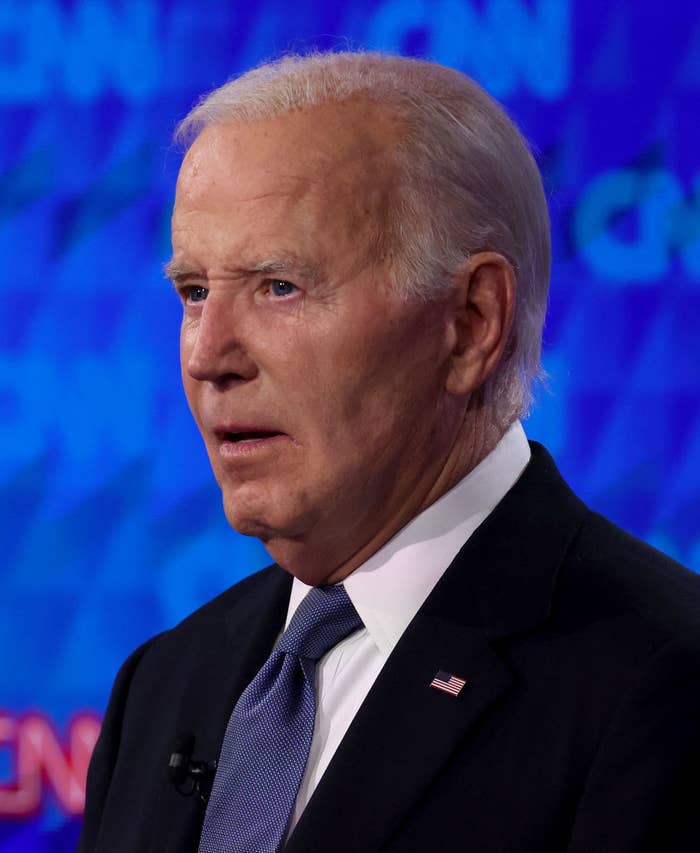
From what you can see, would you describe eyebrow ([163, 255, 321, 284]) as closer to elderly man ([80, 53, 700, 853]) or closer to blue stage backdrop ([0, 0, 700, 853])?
elderly man ([80, 53, 700, 853])

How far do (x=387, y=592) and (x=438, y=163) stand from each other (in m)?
0.55

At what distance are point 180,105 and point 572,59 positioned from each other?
859mm

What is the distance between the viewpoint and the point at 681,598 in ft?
5.29

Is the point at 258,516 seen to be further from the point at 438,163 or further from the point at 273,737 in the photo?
the point at 438,163

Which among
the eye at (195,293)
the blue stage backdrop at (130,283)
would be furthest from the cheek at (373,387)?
the blue stage backdrop at (130,283)

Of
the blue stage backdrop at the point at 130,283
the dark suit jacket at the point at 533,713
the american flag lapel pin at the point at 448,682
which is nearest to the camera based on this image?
the dark suit jacket at the point at 533,713

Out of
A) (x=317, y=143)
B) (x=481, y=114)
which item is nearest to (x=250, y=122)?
(x=317, y=143)

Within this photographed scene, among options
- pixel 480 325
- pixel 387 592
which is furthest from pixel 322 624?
pixel 480 325

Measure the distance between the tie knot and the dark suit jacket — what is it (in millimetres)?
136

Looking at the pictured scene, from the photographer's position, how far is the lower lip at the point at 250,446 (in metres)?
1.68

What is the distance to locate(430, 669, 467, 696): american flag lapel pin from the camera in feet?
5.17

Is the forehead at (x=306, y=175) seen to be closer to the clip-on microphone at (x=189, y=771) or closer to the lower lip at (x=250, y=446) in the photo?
the lower lip at (x=250, y=446)

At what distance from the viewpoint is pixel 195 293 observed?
70.6 inches

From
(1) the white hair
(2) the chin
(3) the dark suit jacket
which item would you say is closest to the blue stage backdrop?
(1) the white hair
